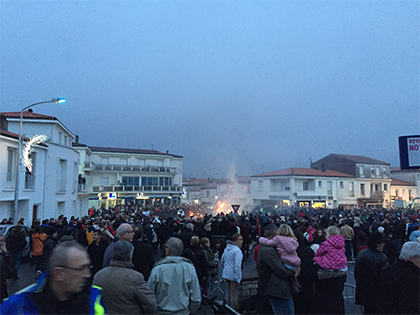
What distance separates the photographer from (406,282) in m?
3.49

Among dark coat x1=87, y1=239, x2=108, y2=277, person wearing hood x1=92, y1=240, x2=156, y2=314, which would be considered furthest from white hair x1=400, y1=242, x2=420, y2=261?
dark coat x1=87, y1=239, x2=108, y2=277

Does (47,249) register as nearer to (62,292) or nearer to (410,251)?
(62,292)

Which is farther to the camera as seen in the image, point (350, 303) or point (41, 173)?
point (41, 173)

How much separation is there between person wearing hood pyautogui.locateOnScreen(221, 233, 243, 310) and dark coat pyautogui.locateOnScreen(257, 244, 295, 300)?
5.08ft

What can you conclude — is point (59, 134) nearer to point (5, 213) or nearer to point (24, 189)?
point (24, 189)

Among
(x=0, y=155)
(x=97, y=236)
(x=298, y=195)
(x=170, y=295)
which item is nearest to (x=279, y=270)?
(x=170, y=295)

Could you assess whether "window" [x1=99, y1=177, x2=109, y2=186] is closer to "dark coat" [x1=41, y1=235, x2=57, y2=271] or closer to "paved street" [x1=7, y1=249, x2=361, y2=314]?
"paved street" [x1=7, y1=249, x2=361, y2=314]

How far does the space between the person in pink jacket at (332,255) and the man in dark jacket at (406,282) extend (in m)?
0.76

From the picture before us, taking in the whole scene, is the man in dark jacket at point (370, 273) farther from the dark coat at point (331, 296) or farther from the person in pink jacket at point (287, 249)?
the person in pink jacket at point (287, 249)

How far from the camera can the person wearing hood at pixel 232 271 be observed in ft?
18.5

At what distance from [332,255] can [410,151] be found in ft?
23.9

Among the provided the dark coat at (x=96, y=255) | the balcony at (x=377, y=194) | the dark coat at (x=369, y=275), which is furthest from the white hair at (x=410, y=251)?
the balcony at (x=377, y=194)

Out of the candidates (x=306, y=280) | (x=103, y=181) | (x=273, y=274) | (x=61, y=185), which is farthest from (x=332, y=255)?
(x=103, y=181)

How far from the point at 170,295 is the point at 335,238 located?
2615 mm
